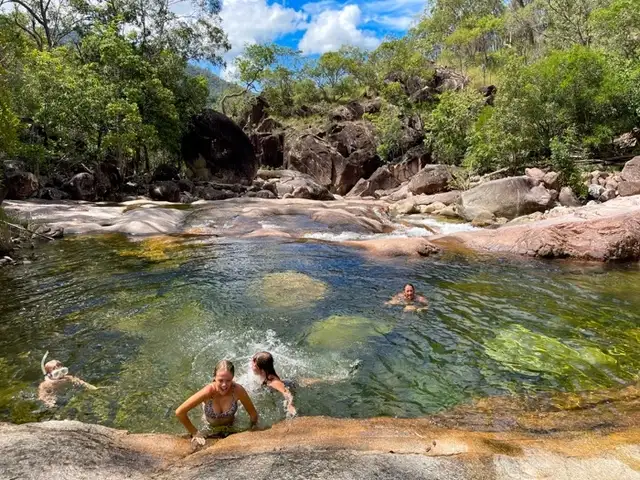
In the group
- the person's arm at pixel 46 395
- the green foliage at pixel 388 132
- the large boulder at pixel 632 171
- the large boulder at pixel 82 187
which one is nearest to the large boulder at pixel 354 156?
the green foliage at pixel 388 132

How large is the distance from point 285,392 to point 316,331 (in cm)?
259

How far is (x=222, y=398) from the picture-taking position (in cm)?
578

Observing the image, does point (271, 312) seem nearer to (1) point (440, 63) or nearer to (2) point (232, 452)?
(2) point (232, 452)

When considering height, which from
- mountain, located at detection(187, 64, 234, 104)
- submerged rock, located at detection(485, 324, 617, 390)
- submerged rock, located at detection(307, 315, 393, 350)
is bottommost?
submerged rock, located at detection(307, 315, 393, 350)

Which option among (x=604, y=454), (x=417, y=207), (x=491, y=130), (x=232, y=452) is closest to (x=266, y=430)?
(x=232, y=452)

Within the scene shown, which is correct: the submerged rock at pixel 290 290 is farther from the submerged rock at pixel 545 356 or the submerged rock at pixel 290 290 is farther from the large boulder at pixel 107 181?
the large boulder at pixel 107 181

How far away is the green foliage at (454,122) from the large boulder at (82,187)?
29.8m

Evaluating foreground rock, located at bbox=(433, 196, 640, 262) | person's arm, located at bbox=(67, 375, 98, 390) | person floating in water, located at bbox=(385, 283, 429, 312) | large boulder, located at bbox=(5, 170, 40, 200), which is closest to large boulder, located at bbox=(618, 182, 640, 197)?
foreground rock, located at bbox=(433, 196, 640, 262)

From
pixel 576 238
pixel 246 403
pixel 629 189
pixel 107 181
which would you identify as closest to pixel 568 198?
pixel 629 189

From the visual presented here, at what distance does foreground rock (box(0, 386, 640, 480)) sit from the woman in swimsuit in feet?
1.50

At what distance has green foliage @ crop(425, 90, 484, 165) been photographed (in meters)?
39.5

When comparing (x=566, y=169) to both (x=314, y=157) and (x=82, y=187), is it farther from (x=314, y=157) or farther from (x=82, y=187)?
(x=314, y=157)

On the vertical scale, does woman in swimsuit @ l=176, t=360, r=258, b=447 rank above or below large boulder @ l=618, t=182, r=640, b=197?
below

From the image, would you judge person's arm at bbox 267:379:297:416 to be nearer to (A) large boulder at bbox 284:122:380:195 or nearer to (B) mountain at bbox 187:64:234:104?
(B) mountain at bbox 187:64:234:104
